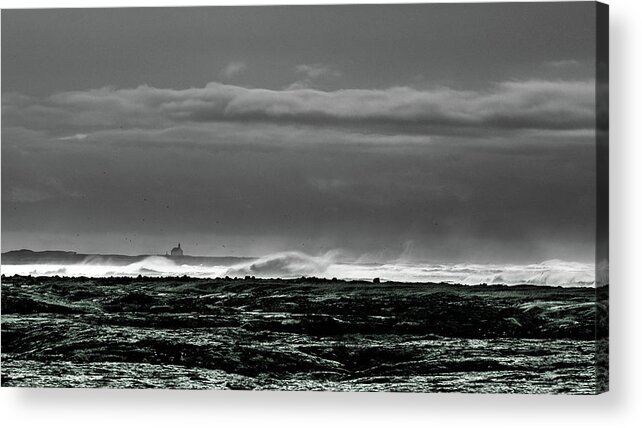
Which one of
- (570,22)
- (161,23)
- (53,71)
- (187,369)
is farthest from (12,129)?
(570,22)

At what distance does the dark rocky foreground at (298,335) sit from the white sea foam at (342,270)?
0.06 metres

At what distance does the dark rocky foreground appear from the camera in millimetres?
11055

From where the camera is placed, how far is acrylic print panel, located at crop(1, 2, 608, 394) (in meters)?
11.0

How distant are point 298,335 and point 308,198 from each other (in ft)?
3.09

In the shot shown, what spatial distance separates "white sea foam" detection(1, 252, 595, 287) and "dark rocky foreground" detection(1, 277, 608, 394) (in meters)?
0.06

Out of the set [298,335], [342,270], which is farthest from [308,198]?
[298,335]

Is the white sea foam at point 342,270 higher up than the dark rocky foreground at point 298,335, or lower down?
higher up

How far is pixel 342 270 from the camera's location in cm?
1128

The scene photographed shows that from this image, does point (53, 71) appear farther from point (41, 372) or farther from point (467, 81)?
point (467, 81)

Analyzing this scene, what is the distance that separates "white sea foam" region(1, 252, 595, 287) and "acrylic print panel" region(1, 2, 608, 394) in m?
0.01

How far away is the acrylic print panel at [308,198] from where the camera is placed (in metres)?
11.0

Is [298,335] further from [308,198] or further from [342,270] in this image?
[308,198]

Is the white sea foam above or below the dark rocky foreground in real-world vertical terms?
above

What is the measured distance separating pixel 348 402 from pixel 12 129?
9.90 ft
